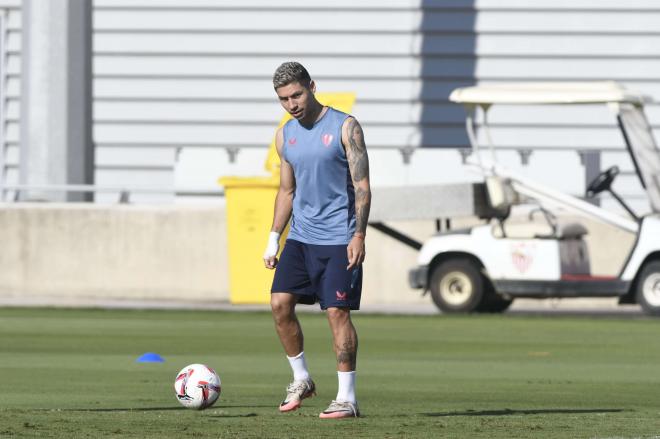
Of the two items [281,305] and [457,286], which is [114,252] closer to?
[457,286]

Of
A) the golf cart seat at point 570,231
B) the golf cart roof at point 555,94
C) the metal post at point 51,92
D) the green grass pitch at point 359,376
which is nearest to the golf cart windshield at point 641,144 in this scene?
the golf cart roof at point 555,94

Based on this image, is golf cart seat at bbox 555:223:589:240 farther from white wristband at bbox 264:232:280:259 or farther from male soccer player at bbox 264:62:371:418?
male soccer player at bbox 264:62:371:418

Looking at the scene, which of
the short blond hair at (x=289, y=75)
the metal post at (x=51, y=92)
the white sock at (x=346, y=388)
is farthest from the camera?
the metal post at (x=51, y=92)

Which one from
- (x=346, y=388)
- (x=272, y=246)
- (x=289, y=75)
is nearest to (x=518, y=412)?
(x=346, y=388)

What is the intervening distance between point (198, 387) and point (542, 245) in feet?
34.9

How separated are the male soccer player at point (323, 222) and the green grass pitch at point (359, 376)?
1.15 ft

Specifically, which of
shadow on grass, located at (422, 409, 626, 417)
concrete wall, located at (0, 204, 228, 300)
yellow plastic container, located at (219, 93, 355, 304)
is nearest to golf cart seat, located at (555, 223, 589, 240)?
yellow plastic container, located at (219, 93, 355, 304)

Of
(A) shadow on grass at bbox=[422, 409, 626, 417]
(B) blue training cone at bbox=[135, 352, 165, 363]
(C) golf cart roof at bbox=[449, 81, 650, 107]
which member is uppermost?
(C) golf cart roof at bbox=[449, 81, 650, 107]

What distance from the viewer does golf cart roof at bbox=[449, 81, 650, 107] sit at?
67.0ft

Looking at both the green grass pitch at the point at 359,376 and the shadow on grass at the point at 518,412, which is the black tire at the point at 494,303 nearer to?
the green grass pitch at the point at 359,376

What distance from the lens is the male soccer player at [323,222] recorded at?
31.0ft

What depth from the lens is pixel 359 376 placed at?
1234cm

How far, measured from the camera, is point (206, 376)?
31.7 ft

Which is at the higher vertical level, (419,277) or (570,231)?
(570,231)
